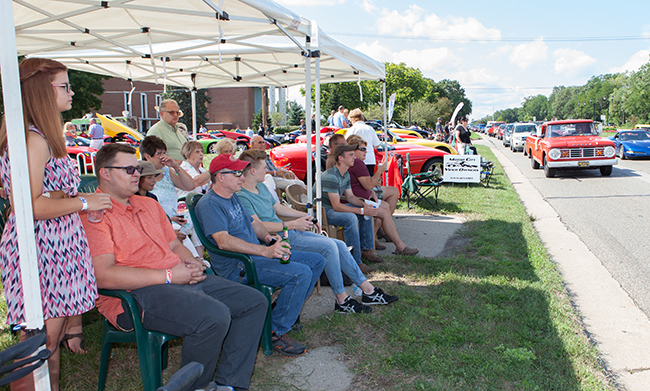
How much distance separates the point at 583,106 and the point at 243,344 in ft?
481

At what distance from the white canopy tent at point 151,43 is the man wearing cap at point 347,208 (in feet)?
1.20

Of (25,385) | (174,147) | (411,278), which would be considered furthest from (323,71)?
(25,385)

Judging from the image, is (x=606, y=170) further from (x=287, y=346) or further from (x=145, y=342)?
(x=145, y=342)

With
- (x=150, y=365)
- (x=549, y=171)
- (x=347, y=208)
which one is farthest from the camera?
(x=549, y=171)

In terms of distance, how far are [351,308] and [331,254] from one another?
0.52 m

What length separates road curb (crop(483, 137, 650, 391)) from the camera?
11.0 feet

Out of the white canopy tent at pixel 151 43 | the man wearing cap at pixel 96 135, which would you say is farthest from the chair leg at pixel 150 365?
the man wearing cap at pixel 96 135

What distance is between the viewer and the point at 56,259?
2.42 meters

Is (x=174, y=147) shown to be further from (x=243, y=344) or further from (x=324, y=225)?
(x=243, y=344)

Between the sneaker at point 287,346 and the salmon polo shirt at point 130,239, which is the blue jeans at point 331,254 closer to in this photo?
the sneaker at point 287,346

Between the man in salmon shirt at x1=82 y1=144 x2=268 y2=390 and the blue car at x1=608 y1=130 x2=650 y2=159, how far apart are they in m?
20.5

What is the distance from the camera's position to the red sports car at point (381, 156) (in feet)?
35.7

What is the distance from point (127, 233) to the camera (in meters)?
2.81

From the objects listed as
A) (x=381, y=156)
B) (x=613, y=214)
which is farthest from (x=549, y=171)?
(x=381, y=156)
